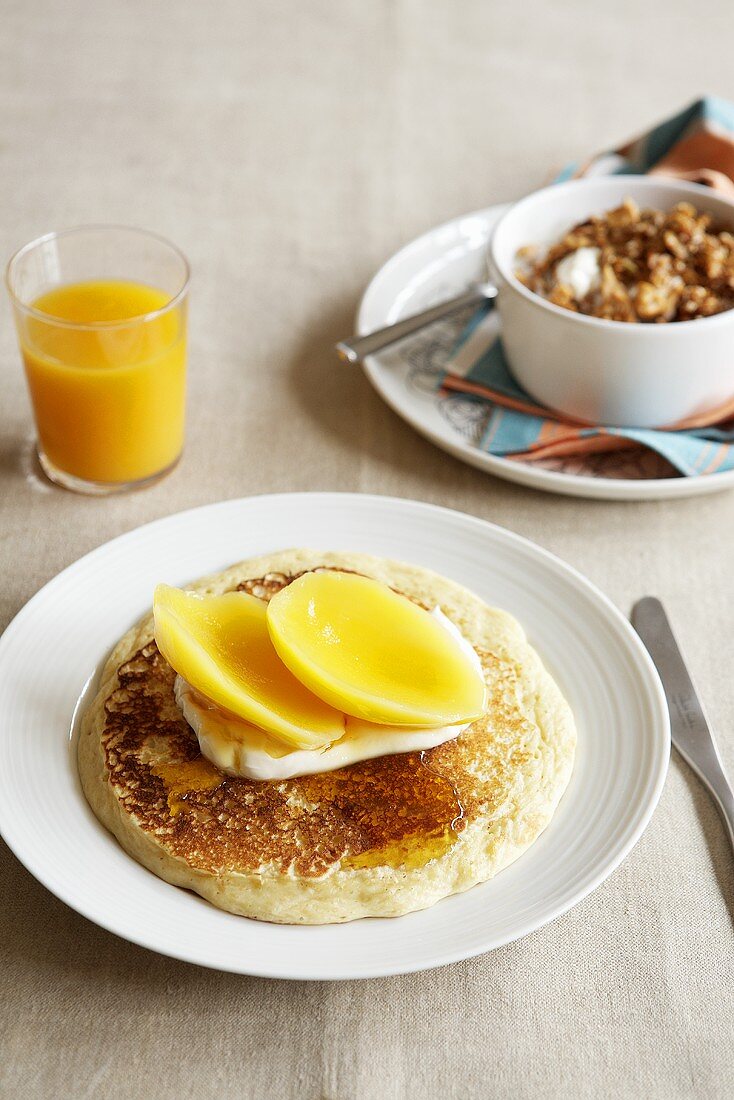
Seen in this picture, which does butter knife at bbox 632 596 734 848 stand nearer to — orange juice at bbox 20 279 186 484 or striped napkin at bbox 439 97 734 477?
striped napkin at bbox 439 97 734 477

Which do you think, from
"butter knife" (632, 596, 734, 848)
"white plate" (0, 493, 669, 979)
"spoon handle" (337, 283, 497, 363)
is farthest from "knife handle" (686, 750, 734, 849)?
"spoon handle" (337, 283, 497, 363)

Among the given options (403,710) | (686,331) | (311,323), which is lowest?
(311,323)

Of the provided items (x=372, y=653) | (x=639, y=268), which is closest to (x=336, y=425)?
(x=639, y=268)

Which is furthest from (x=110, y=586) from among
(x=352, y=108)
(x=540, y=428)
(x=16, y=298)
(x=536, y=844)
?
(x=352, y=108)

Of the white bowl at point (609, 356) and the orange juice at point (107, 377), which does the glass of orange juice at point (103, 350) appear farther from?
the white bowl at point (609, 356)

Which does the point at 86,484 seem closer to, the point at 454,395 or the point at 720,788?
the point at 454,395

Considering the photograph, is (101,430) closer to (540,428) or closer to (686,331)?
(540,428)
